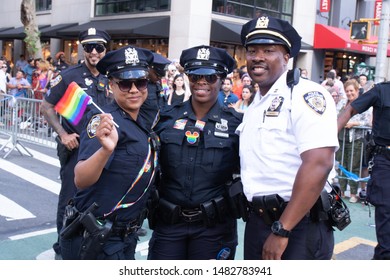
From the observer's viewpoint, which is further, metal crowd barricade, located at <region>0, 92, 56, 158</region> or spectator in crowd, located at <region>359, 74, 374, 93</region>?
spectator in crowd, located at <region>359, 74, 374, 93</region>

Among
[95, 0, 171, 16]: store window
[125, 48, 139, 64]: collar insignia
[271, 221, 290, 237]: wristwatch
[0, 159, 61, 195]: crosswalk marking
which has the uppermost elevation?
[95, 0, 171, 16]: store window

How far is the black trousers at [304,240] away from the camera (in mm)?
2693

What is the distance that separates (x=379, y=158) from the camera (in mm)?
4480

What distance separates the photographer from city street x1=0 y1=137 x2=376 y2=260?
5.14 metres

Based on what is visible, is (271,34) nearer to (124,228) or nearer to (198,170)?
(198,170)

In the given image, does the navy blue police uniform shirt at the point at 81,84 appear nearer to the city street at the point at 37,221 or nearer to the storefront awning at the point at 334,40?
the city street at the point at 37,221

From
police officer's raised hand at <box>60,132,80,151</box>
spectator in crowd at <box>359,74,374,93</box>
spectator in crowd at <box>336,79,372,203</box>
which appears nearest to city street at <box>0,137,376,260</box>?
spectator in crowd at <box>336,79,372,203</box>

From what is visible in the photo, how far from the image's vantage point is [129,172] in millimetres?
2730

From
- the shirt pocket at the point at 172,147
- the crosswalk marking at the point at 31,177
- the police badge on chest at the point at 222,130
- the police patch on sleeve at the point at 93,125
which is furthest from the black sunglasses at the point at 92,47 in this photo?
the crosswalk marking at the point at 31,177

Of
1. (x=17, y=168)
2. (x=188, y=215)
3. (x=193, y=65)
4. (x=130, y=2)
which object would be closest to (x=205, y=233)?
(x=188, y=215)

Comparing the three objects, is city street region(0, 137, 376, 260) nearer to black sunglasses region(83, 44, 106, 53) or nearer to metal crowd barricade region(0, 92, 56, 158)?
metal crowd barricade region(0, 92, 56, 158)

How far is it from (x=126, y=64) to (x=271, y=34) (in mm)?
834

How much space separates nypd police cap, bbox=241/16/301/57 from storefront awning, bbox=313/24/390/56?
20103 millimetres
